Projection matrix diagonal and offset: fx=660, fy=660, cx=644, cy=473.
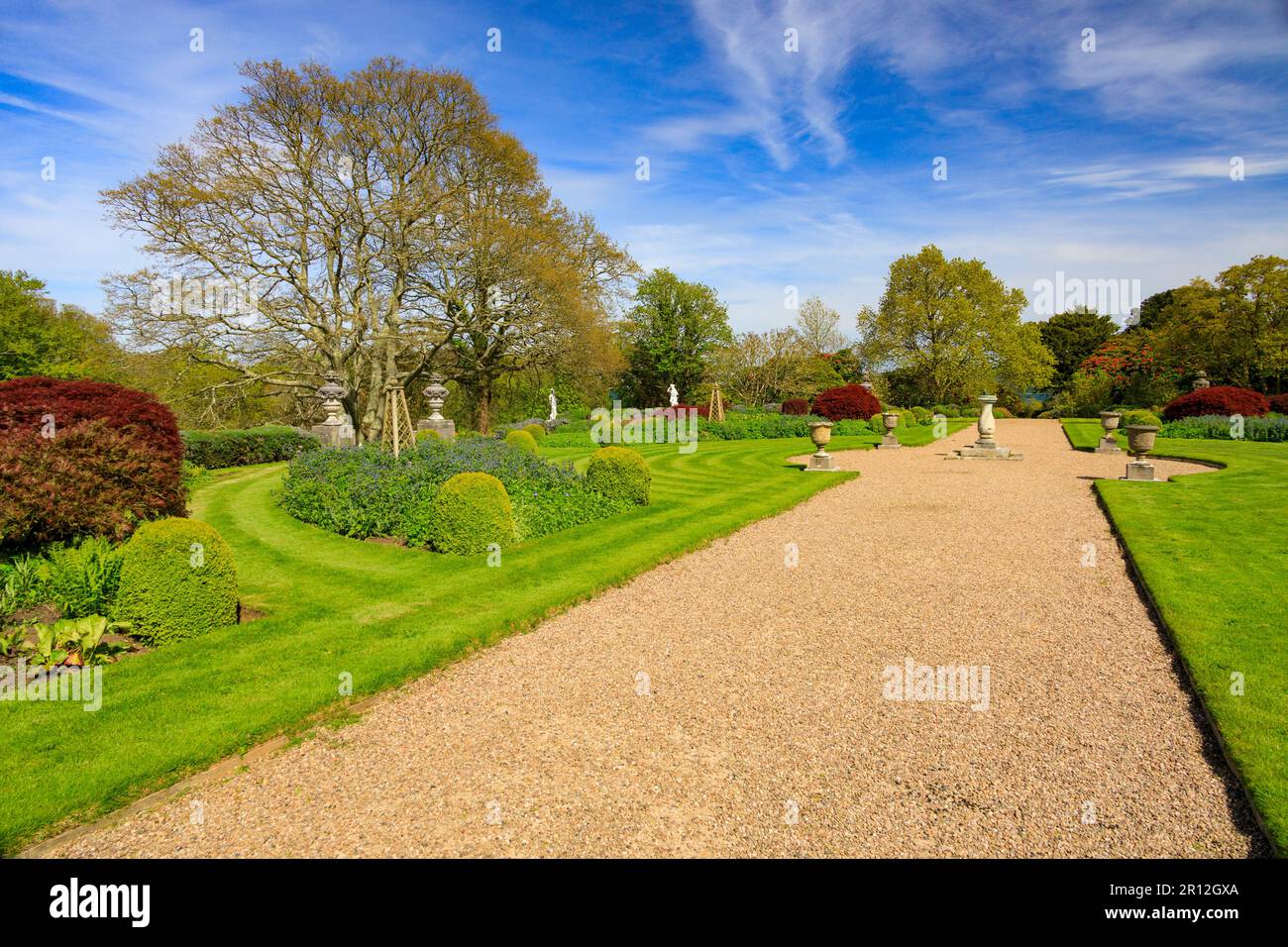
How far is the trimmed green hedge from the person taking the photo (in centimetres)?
2152

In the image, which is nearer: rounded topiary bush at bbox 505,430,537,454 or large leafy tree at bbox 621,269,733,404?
rounded topiary bush at bbox 505,430,537,454

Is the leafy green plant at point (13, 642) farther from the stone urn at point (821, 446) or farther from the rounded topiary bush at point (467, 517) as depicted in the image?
the stone urn at point (821, 446)

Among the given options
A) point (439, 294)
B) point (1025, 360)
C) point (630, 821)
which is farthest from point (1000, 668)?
→ point (1025, 360)

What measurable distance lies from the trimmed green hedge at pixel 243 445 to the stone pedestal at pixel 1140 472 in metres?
22.4

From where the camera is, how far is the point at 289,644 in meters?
6.32

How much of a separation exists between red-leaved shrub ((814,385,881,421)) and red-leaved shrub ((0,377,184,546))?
30733mm

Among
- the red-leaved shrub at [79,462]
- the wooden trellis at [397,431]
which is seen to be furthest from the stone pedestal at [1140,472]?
the red-leaved shrub at [79,462]

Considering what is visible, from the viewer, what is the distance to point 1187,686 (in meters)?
5.45

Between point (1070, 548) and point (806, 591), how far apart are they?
15.6ft

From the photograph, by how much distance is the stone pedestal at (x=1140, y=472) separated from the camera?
52.0 ft

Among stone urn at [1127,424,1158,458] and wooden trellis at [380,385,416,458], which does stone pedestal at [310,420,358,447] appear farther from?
stone urn at [1127,424,1158,458]

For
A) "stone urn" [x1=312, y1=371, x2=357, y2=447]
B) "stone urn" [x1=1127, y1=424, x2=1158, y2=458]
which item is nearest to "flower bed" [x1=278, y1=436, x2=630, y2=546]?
"stone urn" [x1=312, y1=371, x2=357, y2=447]
